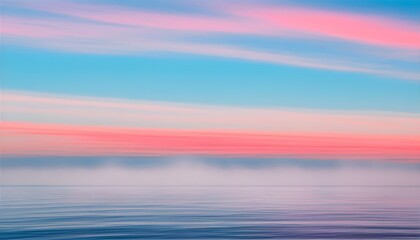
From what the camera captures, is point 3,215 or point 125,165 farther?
point 3,215

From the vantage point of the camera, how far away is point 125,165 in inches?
186

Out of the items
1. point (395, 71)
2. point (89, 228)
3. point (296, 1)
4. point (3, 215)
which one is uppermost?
point (296, 1)

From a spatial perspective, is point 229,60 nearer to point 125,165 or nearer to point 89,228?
point 125,165

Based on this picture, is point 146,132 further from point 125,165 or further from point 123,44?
point 123,44

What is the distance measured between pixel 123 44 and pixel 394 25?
172 centimetres

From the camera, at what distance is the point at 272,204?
5375mm

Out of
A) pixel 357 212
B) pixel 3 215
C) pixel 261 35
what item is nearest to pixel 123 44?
pixel 261 35

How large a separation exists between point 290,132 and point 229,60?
60cm

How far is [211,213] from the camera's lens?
528cm

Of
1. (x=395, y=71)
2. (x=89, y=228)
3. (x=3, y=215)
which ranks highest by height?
(x=395, y=71)

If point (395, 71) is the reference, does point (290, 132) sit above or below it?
below

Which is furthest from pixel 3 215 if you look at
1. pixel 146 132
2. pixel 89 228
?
pixel 146 132

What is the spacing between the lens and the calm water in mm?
4707

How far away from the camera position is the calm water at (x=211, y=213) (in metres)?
4.71
